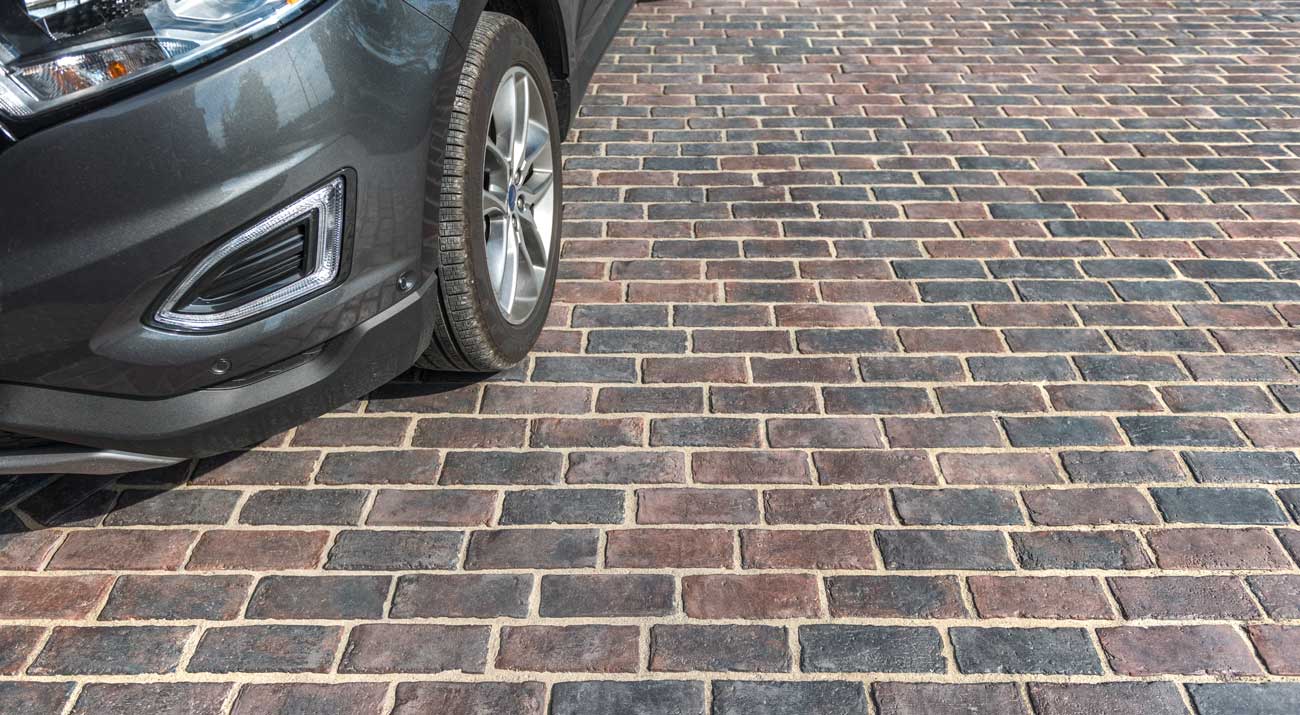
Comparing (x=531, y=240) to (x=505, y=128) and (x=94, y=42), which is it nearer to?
(x=505, y=128)

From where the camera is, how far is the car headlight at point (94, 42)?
171 cm

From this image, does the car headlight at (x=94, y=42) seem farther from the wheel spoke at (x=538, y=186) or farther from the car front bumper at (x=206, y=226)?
the wheel spoke at (x=538, y=186)

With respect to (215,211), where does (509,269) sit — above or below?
below

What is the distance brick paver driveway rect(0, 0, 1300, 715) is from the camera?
2061mm

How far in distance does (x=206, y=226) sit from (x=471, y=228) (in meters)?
0.71

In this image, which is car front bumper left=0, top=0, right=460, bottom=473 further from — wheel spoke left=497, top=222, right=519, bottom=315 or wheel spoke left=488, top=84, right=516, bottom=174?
wheel spoke left=497, top=222, right=519, bottom=315

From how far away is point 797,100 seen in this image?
4.86 meters

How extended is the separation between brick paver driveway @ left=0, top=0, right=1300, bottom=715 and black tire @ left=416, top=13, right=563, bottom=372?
207mm

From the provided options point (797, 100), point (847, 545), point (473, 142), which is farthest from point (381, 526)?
point (797, 100)

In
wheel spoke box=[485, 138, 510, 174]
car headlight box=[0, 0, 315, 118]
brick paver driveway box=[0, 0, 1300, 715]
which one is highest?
car headlight box=[0, 0, 315, 118]

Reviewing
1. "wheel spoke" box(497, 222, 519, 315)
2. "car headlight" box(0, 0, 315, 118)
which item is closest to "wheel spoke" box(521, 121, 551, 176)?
"wheel spoke" box(497, 222, 519, 315)

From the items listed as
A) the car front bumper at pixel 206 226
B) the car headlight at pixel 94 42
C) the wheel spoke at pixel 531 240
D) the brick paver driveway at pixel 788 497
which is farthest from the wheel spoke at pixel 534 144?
the car headlight at pixel 94 42

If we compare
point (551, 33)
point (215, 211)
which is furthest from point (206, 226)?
point (551, 33)

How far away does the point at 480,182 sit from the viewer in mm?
2473
